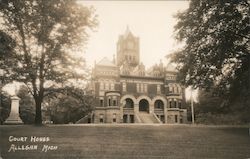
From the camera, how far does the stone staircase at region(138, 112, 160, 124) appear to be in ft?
143

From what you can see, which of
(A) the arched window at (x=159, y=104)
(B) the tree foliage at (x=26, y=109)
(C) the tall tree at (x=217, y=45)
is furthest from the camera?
(A) the arched window at (x=159, y=104)

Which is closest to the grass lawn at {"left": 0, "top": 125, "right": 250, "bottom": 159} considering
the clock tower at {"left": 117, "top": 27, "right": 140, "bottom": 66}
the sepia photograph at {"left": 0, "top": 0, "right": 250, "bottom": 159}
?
the sepia photograph at {"left": 0, "top": 0, "right": 250, "bottom": 159}

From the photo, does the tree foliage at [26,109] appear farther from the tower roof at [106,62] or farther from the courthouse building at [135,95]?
the tower roof at [106,62]

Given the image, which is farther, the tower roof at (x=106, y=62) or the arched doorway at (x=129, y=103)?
the arched doorway at (x=129, y=103)

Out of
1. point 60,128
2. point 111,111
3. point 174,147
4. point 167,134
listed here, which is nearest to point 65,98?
point 60,128

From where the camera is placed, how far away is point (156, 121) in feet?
144

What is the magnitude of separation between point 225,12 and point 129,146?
423 inches

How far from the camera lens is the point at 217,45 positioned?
63.9ft

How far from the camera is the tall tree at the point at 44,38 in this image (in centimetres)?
1950

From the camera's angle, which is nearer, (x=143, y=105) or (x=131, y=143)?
(x=131, y=143)

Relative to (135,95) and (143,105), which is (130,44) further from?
(135,95)

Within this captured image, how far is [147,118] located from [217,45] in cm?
2722

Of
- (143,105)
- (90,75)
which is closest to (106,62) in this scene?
(143,105)

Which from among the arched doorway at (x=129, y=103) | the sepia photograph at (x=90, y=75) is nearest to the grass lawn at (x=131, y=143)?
the sepia photograph at (x=90, y=75)
